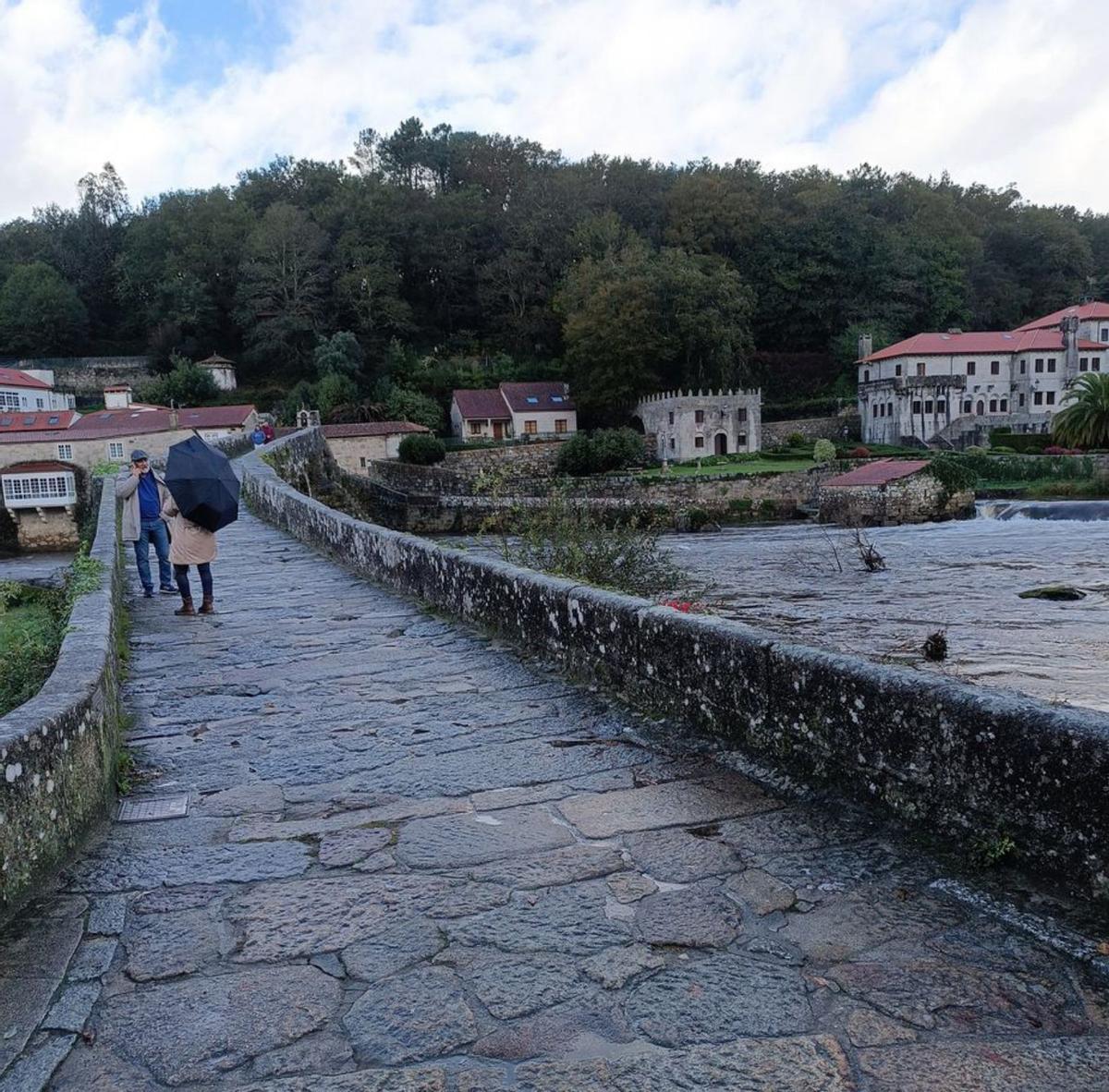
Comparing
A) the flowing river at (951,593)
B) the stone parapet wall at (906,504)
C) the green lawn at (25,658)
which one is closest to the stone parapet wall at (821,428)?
the stone parapet wall at (906,504)

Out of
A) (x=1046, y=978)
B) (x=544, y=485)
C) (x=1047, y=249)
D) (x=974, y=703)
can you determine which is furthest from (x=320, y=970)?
(x=1047, y=249)

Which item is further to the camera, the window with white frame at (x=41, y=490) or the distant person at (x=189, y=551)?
the window with white frame at (x=41, y=490)

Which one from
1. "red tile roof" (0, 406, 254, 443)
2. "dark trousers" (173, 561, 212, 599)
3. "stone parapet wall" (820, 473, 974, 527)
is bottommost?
"stone parapet wall" (820, 473, 974, 527)

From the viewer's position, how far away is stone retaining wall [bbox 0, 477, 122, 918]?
3254 millimetres

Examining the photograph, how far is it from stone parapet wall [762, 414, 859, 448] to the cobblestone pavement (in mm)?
65924

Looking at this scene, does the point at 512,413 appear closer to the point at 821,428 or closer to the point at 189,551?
the point at 821,428

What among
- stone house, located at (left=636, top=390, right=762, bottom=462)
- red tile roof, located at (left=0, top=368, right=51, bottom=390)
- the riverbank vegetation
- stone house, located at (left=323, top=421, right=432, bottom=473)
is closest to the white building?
red tile roof, located at (left=0, top=368, right=51, bottom=390)

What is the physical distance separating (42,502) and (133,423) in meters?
7.31

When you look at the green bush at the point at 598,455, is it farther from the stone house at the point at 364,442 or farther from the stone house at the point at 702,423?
the stone house at the point at 364,442

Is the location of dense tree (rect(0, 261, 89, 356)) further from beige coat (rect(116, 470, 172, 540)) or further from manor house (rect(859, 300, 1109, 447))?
beige coat (rect(116, 470, 172, 540))

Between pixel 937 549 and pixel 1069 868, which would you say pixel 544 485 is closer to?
pixel 937 549

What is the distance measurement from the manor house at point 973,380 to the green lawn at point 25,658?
63.1 meters

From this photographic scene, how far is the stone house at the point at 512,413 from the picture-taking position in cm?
6594

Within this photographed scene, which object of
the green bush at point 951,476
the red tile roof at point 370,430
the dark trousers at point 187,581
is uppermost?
the red tile roof at point 370,430
